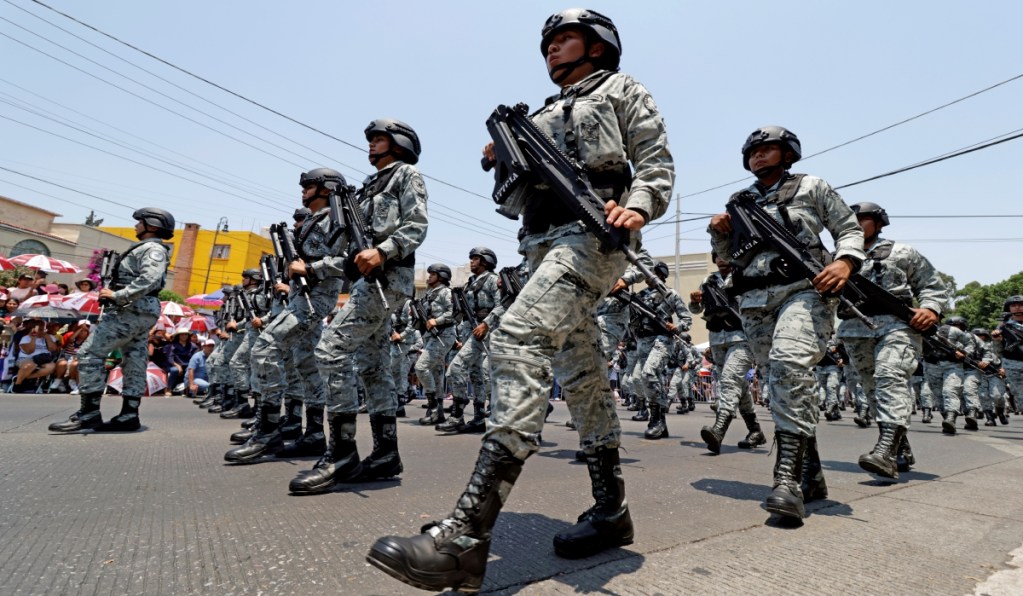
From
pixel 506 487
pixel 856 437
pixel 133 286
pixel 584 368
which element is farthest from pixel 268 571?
pixel 856 437

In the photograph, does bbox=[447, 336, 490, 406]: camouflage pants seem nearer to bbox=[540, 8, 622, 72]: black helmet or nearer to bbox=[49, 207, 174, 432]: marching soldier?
bbox=[49, 207, 174, 432]: marching soldier

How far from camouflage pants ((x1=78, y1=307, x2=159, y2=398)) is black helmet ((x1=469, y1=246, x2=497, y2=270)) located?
3886 mm

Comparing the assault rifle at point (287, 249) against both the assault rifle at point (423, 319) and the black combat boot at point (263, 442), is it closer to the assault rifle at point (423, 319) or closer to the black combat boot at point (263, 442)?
the black combat boot at point (263, 442)

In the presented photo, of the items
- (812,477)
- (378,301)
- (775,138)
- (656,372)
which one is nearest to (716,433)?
(812,477)

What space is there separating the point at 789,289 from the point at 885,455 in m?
1.50

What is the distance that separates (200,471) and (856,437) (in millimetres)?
7244

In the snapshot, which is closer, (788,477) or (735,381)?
(788,477)

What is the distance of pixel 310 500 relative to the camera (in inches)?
107

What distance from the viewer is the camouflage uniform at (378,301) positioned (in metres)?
3.24

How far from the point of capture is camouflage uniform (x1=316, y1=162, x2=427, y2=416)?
324 cm

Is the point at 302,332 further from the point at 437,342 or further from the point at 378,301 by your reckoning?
the point at 437,342

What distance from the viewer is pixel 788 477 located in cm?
261

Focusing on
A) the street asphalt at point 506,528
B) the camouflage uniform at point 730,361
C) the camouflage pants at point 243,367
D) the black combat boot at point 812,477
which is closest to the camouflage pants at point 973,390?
the camouflage uniform at point 730,361

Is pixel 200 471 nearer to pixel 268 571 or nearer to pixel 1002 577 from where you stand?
pixel 268 571
